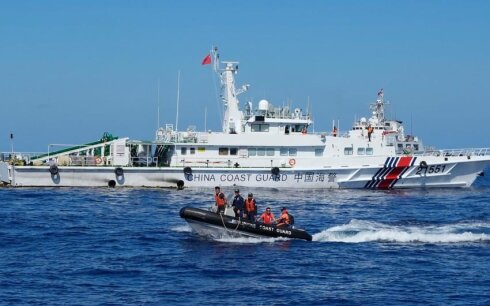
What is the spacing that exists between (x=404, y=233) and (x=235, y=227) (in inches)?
269

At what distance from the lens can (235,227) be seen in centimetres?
2981

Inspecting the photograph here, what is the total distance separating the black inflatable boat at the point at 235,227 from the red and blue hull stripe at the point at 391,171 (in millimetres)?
22802

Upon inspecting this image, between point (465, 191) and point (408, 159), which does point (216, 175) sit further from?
point (465, 191)

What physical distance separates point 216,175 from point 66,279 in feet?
93.6

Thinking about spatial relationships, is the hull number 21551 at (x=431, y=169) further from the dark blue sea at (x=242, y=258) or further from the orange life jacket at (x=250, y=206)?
the orange life jacket at (x=250, y=206)

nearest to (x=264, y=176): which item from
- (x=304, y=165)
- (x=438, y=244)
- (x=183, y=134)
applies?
(x=304, y=165)

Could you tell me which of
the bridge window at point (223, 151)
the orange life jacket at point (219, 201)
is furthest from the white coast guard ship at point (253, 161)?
the orange life jacket at point (219, 201)

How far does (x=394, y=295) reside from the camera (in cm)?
2105

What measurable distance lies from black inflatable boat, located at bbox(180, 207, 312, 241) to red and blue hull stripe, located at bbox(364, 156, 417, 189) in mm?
22802

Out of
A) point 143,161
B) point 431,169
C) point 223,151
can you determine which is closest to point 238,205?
point 223,151

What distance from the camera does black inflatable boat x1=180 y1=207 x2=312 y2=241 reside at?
97.8 feet

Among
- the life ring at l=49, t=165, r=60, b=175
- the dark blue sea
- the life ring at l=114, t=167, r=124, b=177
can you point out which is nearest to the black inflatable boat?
the dark blue sea

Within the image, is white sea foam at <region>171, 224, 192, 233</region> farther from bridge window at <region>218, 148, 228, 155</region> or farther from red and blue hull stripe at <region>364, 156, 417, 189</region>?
red and blue hull stripe at <region>364, 156, 417, 189</region>

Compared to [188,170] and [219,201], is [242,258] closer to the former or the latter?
[219,201]
